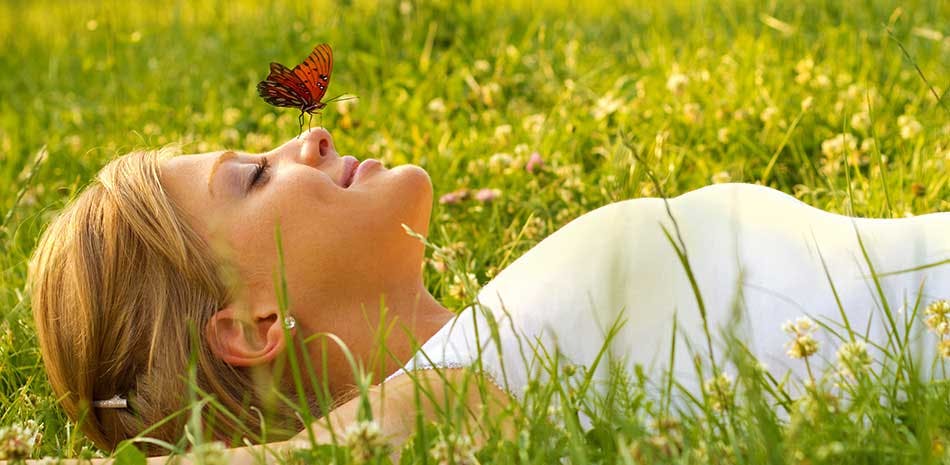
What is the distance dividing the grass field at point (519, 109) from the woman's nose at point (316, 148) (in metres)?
0.63

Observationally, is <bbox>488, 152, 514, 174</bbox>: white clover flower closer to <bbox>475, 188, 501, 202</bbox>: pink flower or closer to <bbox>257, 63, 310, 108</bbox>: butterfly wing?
<bbox>475, 188, 501, 202</bbox>: pink flower

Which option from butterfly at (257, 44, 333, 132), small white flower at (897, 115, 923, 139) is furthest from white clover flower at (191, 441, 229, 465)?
small white flower at (897, 115, 923, 139)

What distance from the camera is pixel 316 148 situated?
8.63ft

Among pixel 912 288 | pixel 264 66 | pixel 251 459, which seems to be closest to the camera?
pixel 251 459

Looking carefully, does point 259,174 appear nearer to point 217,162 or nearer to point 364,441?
point 217,162

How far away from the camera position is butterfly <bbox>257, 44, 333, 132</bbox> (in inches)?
116

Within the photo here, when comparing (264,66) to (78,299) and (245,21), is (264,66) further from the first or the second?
(78,299)

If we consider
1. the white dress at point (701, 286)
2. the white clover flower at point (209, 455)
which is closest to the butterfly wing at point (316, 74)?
the white dress at point (701, 286)

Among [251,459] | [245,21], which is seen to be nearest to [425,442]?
[251,459]

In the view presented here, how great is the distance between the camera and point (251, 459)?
205 cm

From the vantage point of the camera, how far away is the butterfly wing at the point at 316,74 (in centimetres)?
296

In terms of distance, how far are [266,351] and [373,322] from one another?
228mm

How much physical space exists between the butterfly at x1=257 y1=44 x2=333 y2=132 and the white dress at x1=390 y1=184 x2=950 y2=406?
0.74m

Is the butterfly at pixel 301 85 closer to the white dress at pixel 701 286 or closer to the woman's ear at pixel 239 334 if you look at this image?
the woman's ear at pixel 239 334
